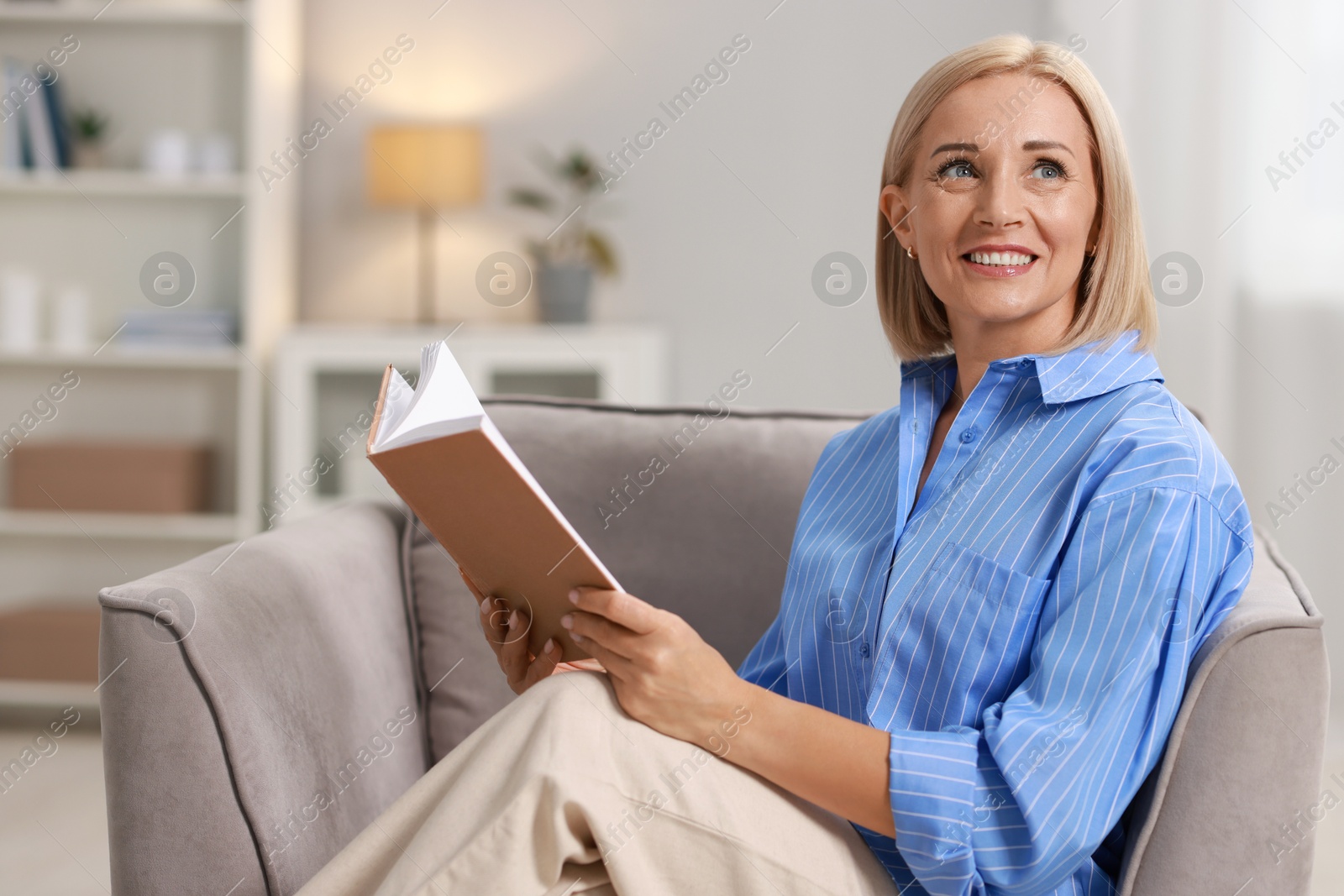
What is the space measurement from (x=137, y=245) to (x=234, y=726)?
2.51 metres

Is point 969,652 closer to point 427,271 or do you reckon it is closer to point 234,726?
point 234,726

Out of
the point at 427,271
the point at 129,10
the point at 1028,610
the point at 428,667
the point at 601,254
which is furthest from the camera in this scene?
the point at 427,271

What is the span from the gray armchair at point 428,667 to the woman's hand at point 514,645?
0.20 m

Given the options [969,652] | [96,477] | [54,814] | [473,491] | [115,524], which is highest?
[473,491]

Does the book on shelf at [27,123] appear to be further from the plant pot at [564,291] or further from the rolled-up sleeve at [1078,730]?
the rolled-up sleeve at [1078,730]

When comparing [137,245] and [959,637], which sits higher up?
[137,245]

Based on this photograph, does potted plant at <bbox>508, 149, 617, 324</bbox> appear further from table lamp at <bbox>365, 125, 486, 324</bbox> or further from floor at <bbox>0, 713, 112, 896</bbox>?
floor at <bbox>0, 713, 112, 896</bbox>

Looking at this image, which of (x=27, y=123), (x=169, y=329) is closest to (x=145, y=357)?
(x=169, y=329)

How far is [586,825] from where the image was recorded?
0.79m

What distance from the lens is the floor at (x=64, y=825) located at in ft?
6.42

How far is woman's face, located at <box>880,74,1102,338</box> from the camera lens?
3.35ft

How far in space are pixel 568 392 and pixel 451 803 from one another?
6.73 ft

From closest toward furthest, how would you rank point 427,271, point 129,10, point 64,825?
point 64,825 < point 129,10 < point 427,271

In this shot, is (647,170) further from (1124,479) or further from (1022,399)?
(1124,479)
